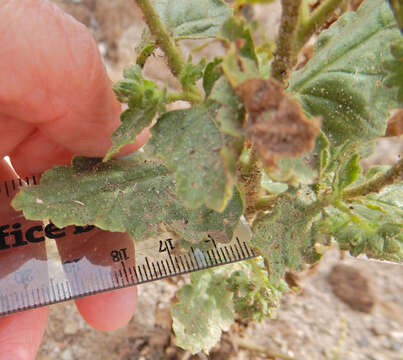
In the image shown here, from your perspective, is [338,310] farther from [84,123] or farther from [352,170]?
[84,123]

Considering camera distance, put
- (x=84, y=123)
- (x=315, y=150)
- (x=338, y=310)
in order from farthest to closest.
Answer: (x=338, y=310)
(x=84, y=123)
(x=315, y=150)

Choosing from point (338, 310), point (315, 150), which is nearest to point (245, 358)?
point (338, 310)

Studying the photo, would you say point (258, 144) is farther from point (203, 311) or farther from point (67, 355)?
point (67, 355)

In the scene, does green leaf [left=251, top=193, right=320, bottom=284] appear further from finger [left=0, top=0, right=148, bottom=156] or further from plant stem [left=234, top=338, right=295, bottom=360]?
plant stem [left=234, top=338, right=295, bottom=360]

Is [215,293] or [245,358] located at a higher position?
[215,293]

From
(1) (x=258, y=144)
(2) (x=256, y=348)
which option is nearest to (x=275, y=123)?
(1) (x=258, y=144)

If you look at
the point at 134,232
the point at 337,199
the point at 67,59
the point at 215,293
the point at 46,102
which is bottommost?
the point at 215,293

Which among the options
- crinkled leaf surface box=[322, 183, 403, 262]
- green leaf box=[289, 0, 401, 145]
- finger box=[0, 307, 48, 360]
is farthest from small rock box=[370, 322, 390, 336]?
finger box=[0, 307, 48, 360]
